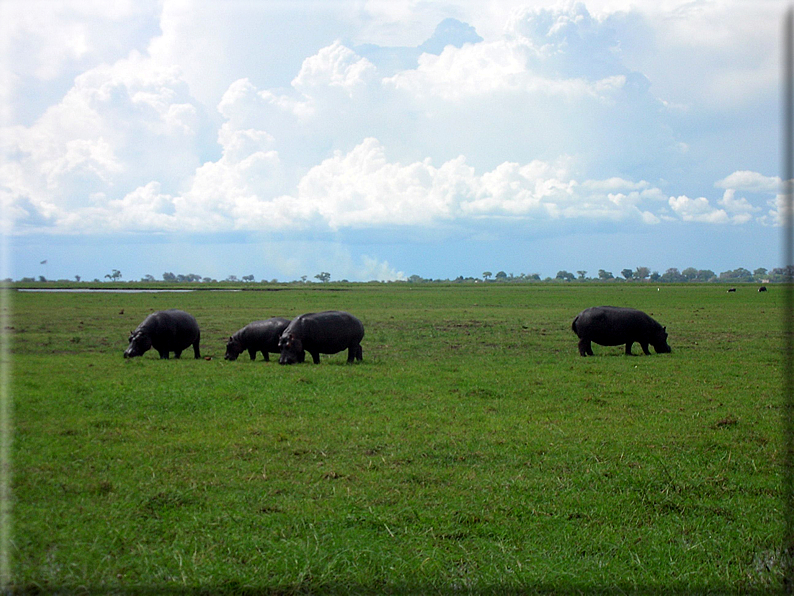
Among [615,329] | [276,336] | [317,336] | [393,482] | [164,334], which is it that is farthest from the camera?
[615,329]

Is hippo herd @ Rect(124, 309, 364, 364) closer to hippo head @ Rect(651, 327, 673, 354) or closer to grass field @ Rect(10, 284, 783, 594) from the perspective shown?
grass field @ Rect(10, 284, 783, 594)

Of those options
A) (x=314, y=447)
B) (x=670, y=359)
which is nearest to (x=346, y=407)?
(x=314, y=447)

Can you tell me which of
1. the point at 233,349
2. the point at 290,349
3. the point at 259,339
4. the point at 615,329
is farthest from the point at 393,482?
the point at 615,329

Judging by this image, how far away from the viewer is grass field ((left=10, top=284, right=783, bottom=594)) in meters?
4.88

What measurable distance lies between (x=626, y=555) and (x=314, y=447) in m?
4.10

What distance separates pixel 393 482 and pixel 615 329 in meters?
13.9

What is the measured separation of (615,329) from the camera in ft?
62.6

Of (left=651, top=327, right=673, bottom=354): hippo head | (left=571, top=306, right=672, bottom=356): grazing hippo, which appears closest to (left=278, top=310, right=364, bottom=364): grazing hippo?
(left=571, top=306, right=672, bottom=356): grazing hippo

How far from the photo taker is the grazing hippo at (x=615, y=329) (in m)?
19.0

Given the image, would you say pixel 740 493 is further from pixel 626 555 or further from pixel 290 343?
pixel 290 343

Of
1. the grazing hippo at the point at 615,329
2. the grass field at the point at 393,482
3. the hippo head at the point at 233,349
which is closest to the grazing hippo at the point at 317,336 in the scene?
the grass field at the point at 393,482

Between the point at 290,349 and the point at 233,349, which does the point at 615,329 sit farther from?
the point at 233,349

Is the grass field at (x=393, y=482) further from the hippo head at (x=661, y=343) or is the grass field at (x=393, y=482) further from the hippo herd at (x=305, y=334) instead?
the hippo head at (x=661, y=343)

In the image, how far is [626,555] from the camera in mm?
5234
